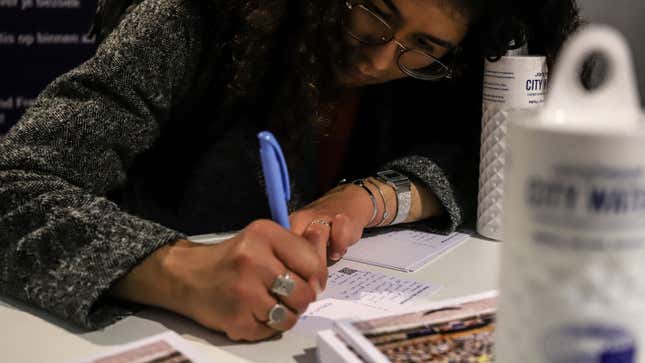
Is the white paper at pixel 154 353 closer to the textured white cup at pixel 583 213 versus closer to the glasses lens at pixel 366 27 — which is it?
the textured white cup at pixel 583 213

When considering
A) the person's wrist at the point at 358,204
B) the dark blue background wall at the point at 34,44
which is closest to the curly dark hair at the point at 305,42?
the person's wrist at the point at 358,204

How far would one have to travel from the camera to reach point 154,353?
0.55 meters

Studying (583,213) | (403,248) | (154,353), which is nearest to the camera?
(583,213)

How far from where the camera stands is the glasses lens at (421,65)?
3.44ft

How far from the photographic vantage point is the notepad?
86cm

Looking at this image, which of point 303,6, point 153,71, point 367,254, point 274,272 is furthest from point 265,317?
point 303,6

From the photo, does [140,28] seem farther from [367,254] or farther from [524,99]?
[524,99]

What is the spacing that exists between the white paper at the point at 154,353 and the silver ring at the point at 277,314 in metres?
0.09

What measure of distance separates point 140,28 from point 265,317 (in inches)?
17.7

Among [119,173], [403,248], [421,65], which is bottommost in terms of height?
[403,248]

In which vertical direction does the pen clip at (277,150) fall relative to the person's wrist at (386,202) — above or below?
above

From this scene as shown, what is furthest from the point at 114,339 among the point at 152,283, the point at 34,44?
the point at 34,44

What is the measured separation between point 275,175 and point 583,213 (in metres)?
0.36

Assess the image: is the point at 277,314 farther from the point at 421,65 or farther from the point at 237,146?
the point at 421,65
